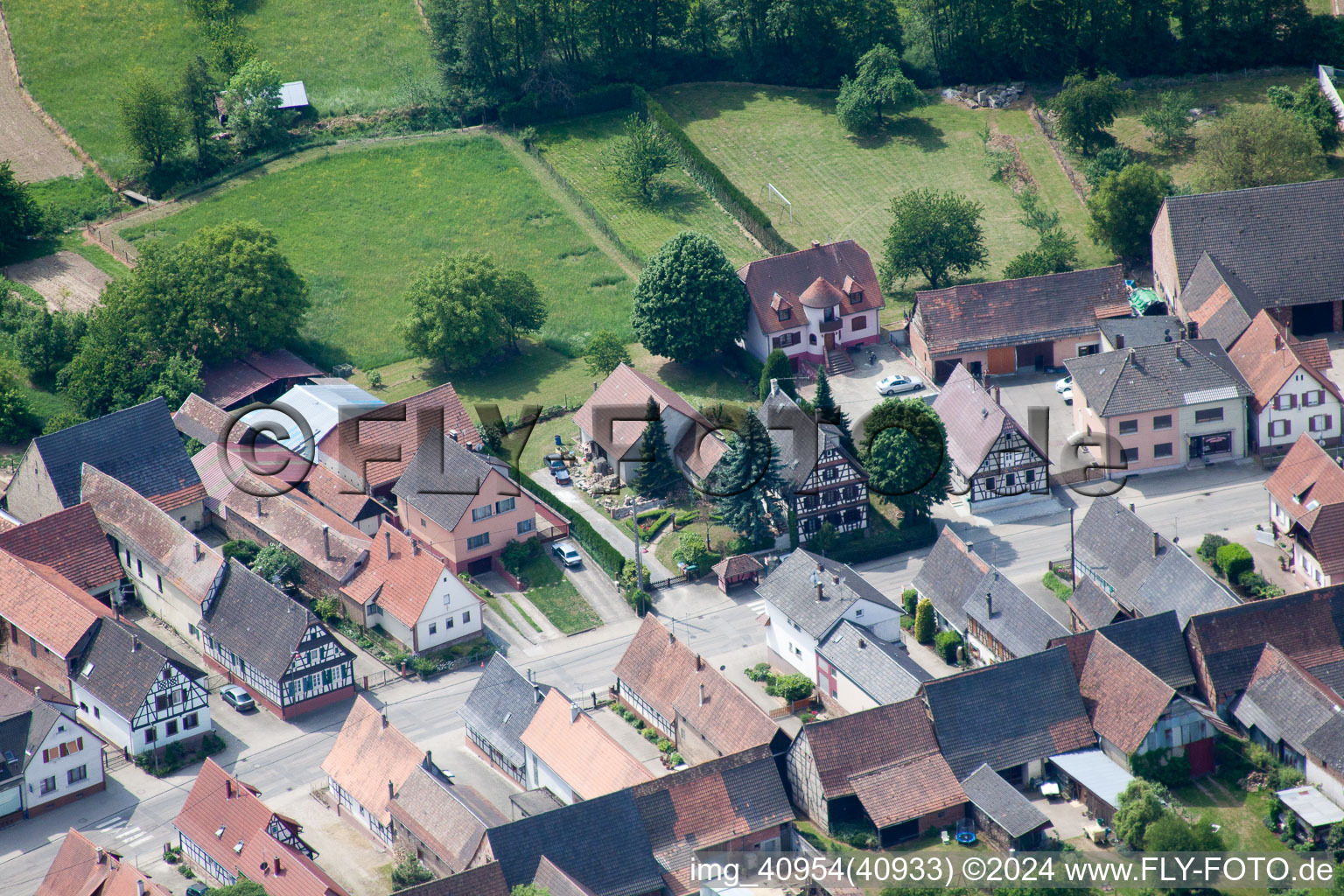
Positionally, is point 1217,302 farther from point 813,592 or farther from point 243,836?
point 243,836

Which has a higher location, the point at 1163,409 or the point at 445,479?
the point at 445,479

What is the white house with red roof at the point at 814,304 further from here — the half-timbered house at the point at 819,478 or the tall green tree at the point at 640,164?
the tall green tree at the point at 640,164

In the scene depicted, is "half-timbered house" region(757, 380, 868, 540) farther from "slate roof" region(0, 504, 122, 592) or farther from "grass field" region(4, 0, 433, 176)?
"grass field" region(4, 0, 433, 176)

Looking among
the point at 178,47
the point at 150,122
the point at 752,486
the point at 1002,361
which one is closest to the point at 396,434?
the point at 752,486

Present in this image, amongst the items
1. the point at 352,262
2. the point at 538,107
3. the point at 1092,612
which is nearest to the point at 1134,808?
the point at 1092,612

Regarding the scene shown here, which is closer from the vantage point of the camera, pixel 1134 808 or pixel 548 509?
pixel 1134 808

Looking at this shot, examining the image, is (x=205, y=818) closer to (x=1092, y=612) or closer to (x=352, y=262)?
(x=1092, y=612)
